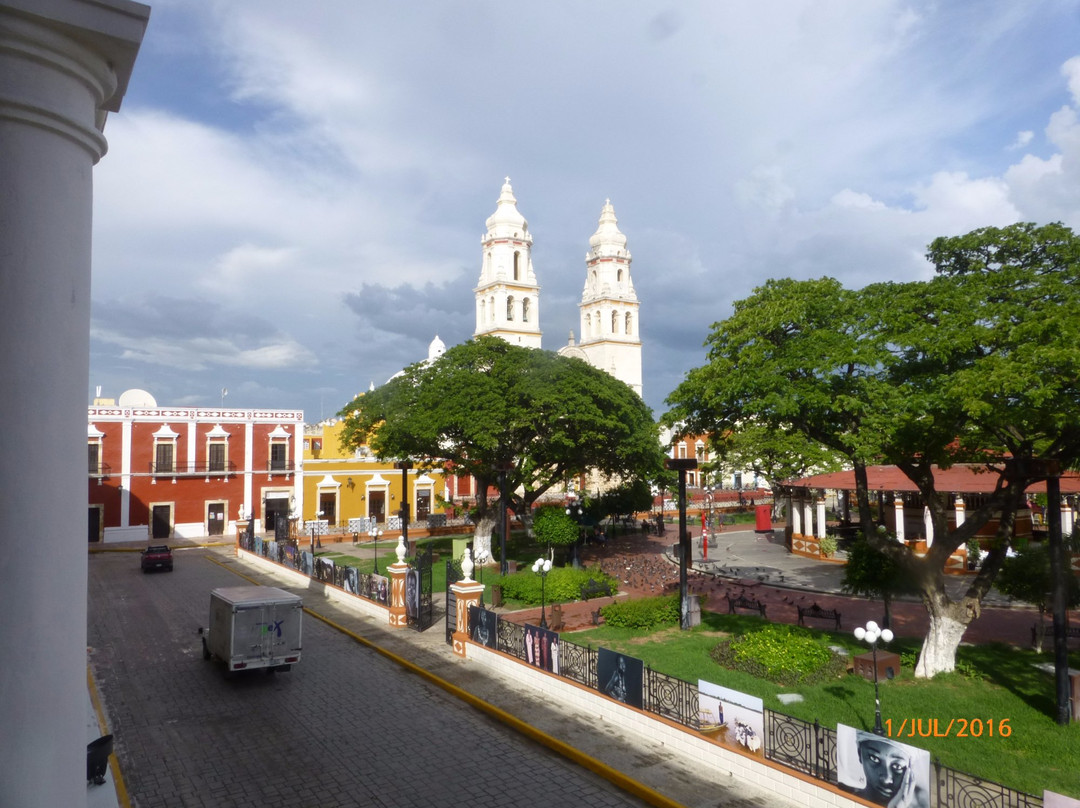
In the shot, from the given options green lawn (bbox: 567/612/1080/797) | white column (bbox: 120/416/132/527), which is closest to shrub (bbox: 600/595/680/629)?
green lawn (bbox: 567/612/1080/797)

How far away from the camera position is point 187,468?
39719mm

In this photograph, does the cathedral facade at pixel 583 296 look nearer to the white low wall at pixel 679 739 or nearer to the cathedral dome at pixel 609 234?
the cathedral dome at pixel 609 234

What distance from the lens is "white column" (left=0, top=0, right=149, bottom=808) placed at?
328 centimetres

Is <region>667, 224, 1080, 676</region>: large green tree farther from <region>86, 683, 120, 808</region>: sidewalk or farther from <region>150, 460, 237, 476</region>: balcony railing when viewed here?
<region>150, 460, 237, 476</region>: balcony railing

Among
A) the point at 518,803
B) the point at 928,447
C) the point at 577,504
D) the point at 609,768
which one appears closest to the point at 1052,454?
the point at 928,447

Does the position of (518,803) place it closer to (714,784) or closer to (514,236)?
(714,784)

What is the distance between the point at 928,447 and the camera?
13844 millimetres

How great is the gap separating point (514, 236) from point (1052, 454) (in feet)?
183

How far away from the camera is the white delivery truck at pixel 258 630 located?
45.6ft

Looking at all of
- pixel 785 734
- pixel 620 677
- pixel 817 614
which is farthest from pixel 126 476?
pixel 785 734

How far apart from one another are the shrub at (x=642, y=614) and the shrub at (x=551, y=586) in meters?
2.50

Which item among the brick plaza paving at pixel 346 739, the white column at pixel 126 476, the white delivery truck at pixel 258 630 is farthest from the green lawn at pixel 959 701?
the white column at pixel 126 476

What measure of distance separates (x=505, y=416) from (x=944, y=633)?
614 inches
